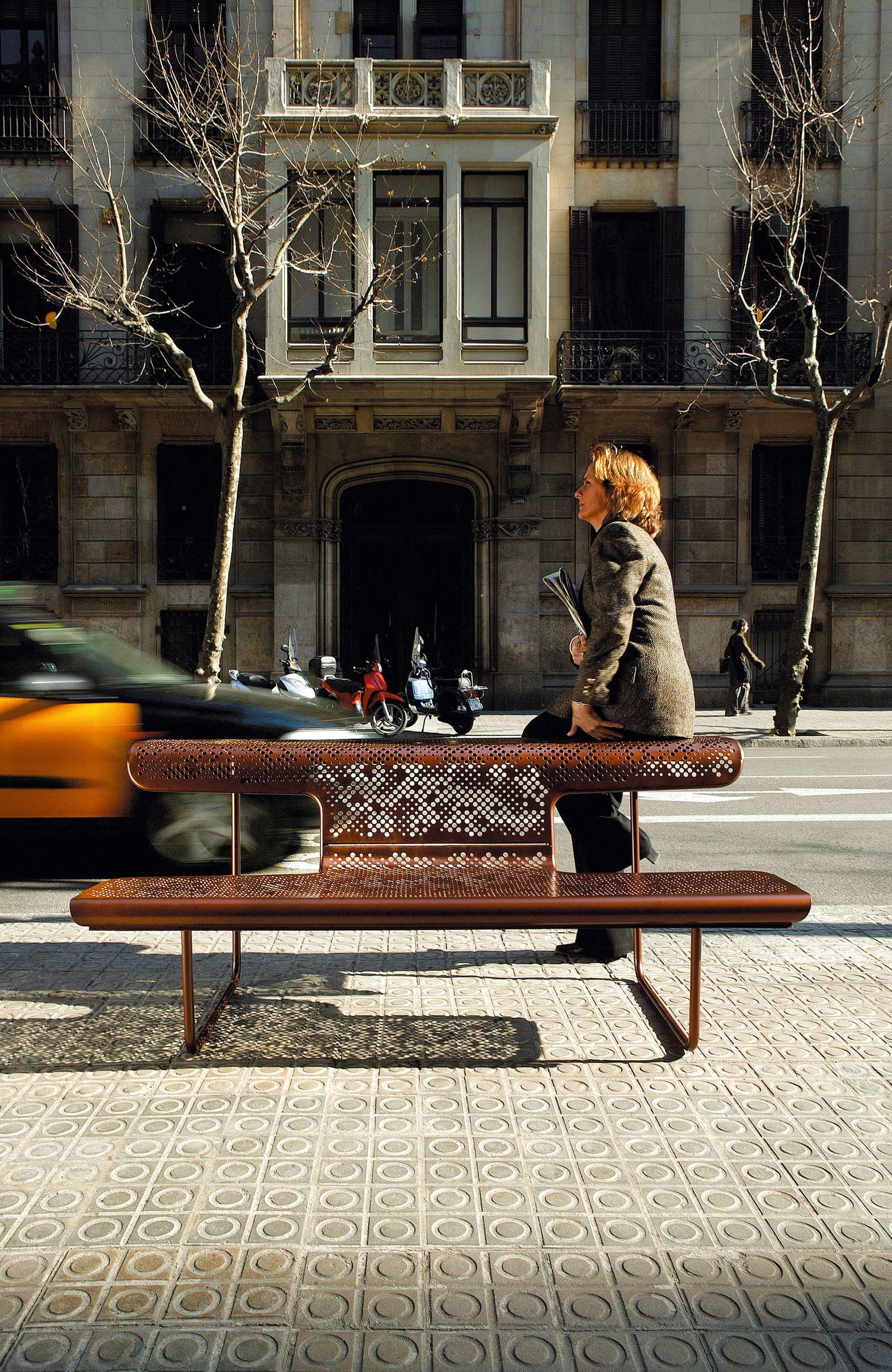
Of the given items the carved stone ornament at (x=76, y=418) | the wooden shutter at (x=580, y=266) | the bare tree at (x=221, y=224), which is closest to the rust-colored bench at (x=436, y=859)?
the bare tree at (x=221, y=224)

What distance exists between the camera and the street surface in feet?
6.98

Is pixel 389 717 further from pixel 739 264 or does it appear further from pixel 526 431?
pixel 739 264

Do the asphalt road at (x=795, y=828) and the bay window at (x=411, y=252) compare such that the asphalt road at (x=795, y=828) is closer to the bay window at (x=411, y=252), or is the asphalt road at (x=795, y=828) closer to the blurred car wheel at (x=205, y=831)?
the blurred car wheel at (x=205, y=831)

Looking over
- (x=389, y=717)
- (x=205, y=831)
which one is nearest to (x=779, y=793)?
(x=389, y=717)

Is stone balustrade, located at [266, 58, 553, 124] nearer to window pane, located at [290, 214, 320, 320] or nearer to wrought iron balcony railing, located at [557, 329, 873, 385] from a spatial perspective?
window pane, located at [290, 214, 320, 320]

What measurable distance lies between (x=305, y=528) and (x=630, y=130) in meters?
10.0

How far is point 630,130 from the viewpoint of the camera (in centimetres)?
2116

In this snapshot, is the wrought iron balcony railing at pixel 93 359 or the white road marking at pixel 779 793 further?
the wrought iron balcony railing at pixel 93 359

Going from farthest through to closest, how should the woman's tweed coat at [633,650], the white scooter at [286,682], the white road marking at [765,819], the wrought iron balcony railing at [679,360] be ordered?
the wrought iron balcony railing at [679,360] < the white scooter at [286,682] < the white road marking at [765,819] < the woman's tweed coat at [633,650]

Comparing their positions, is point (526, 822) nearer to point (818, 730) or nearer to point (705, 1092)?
point (705, 1092)

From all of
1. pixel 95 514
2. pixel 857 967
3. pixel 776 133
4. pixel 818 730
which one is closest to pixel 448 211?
pixel 776 133

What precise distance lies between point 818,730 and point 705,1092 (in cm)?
1393

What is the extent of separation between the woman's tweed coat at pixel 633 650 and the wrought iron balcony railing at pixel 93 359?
59.4ft

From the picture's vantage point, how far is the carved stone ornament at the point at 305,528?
20.8m
